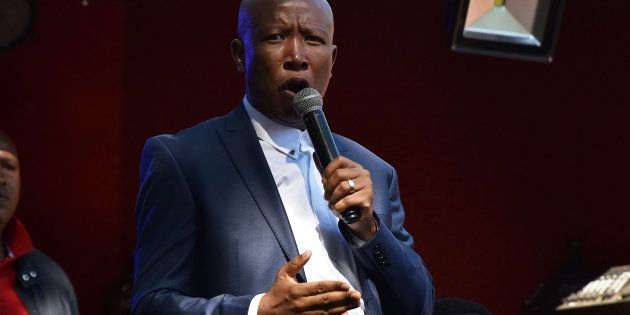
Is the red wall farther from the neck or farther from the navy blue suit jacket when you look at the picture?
the navy blue suit jacket

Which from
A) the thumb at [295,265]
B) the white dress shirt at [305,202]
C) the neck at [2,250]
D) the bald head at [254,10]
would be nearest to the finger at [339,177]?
the thumb at [295,265]

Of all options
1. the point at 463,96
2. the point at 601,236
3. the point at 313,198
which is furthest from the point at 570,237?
the point at 313,198

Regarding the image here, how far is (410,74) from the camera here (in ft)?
15.7

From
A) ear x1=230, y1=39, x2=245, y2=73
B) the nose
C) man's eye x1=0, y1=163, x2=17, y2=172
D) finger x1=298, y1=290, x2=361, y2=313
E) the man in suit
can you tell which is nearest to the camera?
finger x1=298, y1=290, x2=361, y2=313

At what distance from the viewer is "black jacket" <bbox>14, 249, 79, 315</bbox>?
302 centimetres

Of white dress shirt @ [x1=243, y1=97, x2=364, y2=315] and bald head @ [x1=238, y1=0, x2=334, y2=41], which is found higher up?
bald head @ [x1=238, y1=0, x2=334, y2=41]

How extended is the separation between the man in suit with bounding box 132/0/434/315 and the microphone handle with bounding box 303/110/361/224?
0.9 inches

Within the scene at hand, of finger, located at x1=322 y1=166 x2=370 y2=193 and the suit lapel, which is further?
the suit lapel

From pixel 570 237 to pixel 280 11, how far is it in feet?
10.7

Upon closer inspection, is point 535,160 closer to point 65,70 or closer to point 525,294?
point 525,294

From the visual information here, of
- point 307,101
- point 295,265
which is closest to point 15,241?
point 307,101

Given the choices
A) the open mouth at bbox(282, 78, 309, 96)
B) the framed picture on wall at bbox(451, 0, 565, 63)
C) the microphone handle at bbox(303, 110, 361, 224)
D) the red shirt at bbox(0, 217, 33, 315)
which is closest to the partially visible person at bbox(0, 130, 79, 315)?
the red shirt at bbox(0, 217, 33, 315)

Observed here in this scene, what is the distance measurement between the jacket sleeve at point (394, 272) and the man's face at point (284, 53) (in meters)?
0.27

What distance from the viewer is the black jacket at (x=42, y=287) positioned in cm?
302
